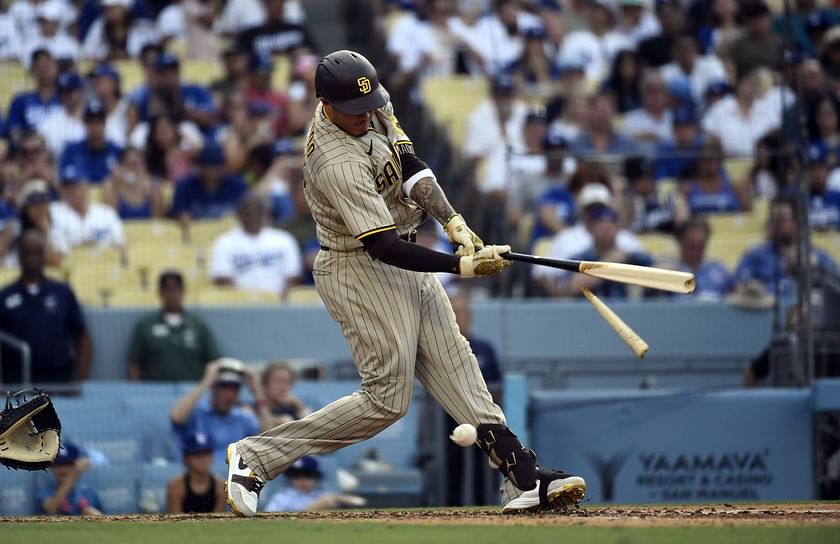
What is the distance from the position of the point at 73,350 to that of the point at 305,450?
14.8 ft

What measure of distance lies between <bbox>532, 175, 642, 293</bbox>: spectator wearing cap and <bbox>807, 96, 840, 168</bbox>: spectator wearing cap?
6.88ft

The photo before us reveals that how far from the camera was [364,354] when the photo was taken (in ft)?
19.5

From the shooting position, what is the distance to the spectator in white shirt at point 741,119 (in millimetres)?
11531

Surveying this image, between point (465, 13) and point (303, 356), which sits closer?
point (303, 356)

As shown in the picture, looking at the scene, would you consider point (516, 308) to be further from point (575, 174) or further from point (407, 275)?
point (407, 275)

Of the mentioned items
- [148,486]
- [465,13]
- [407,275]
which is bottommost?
[148,486]

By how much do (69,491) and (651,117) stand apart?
598 cm

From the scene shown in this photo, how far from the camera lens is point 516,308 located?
10.4m

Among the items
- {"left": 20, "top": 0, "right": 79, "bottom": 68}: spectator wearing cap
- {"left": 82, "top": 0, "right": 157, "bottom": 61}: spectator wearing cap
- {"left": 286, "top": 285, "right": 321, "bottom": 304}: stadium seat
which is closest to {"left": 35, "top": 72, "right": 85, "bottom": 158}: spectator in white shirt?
{"left": 20, "top": 0, "right": 79, "bottom": 68}: spectator wearing cap

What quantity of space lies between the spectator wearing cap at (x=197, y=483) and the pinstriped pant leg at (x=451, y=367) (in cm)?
316

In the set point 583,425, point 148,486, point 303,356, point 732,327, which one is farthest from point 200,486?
point 732,327

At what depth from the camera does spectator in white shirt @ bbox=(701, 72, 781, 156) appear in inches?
454

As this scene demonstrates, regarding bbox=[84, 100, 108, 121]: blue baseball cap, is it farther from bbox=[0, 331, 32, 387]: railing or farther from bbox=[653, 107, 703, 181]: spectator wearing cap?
bbox=[653, 107, 703, 181]: spectator wearing cap

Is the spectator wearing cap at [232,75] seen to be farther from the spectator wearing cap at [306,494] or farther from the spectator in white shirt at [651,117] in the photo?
the spectator wearing cap at [306,494]
